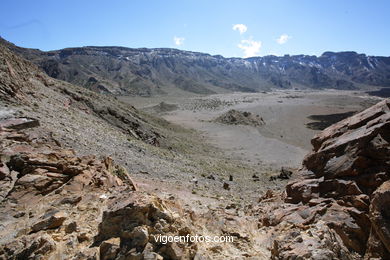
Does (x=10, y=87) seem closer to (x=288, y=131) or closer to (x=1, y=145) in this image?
(x=1, y=145)

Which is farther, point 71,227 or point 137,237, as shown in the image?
point 71,227

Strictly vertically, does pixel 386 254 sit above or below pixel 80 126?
below

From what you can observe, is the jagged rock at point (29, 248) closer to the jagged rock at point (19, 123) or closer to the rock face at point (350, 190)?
the rock face at point (350, 190)

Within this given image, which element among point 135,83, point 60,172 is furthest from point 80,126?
point 135,83

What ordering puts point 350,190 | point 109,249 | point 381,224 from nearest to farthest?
point 109,249 < point 381,224 < point 350,190

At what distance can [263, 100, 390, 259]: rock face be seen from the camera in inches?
257

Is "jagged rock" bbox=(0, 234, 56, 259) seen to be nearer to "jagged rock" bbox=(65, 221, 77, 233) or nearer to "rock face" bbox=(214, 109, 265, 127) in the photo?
"jagged rock" bbox=(65, 221, 77, 233)

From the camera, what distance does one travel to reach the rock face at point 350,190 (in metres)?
6.53

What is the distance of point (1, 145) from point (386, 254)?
1149cm

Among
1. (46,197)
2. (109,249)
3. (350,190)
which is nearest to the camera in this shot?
(109,249)

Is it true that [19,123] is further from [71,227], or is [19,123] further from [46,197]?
[71,227]

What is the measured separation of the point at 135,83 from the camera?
13900 cm

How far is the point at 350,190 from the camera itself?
8195 mm

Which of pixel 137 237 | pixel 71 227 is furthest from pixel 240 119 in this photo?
pixel 137 237
